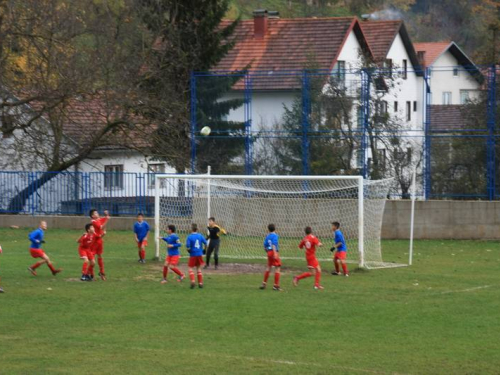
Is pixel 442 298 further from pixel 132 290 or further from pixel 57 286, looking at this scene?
pixel 57 286

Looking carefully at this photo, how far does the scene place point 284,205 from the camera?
32219 millimetres

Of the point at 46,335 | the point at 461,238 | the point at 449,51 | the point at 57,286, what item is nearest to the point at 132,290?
the point at 57,286

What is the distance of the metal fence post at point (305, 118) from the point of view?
3319 cm

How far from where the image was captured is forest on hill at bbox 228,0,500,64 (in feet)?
287

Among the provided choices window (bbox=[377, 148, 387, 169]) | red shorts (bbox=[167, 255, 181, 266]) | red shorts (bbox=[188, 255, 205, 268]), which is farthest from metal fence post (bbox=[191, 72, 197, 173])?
red shorts (bbox=[188, 255, 205, 268])

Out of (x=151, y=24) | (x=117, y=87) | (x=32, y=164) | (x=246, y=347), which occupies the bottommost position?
(x=246, y=347)

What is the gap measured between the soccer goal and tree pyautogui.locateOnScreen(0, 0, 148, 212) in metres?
6.05

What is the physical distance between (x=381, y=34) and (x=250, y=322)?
43716 mm

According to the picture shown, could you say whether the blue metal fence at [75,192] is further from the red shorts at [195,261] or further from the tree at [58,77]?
the red shorts at [195,261]

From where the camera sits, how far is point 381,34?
5800 cm

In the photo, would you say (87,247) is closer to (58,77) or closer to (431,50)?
(58,77)

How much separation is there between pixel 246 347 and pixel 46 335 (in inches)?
133

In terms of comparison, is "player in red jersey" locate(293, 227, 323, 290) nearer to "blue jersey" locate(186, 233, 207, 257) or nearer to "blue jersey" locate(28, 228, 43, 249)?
"blue jersey" locate(186, 233, 207, 257)

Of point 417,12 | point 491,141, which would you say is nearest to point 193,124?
point 491,141
